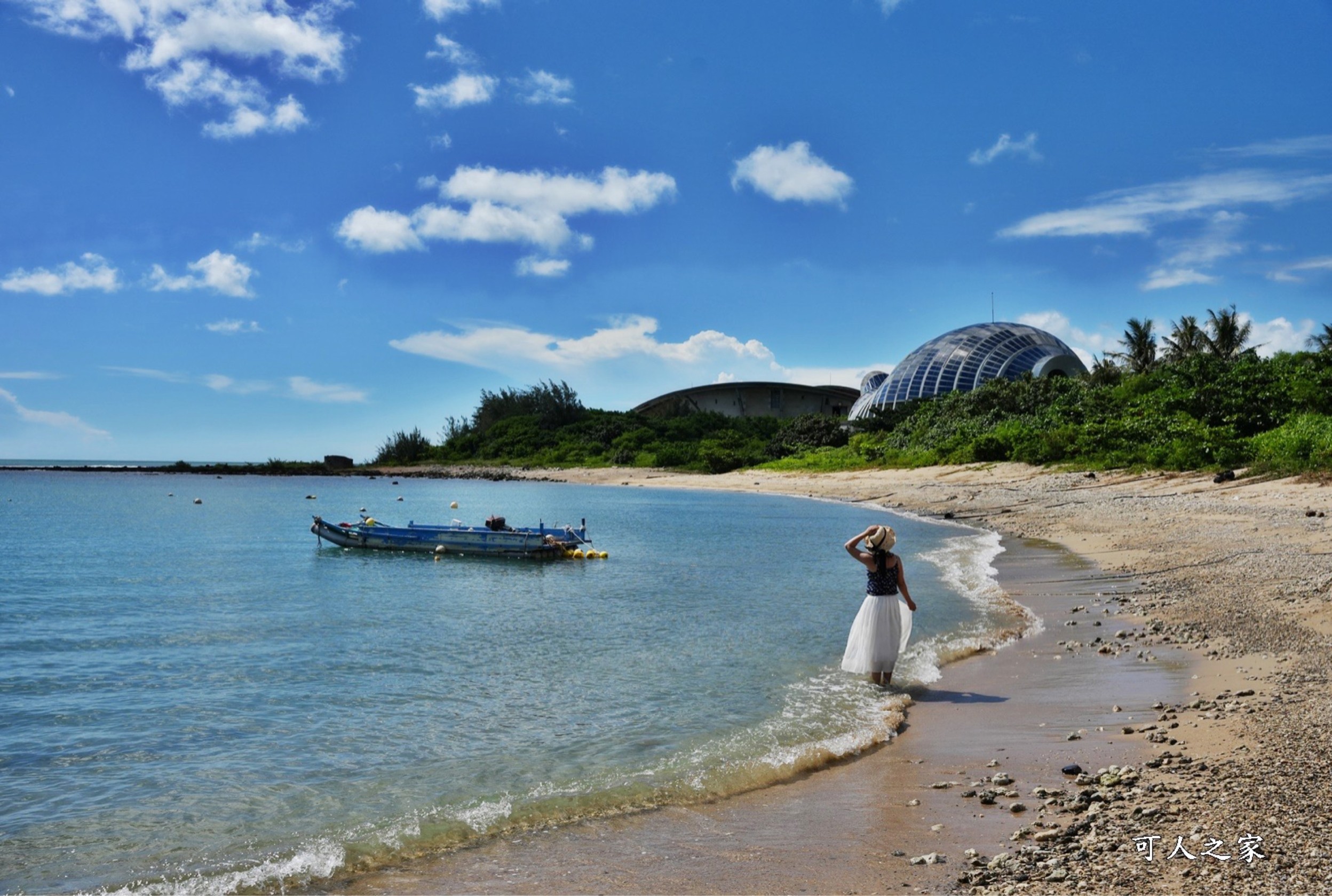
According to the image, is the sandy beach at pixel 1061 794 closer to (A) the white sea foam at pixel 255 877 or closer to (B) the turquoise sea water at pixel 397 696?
(A) the white sea foam at pixel 255 877

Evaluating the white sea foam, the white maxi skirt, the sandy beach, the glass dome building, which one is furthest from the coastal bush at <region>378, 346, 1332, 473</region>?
the white sea foam

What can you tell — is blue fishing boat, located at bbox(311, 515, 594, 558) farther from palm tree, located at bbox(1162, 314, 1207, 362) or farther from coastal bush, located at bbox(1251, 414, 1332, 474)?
palm tree, located at bbox(1162, 314, 1207, 362)

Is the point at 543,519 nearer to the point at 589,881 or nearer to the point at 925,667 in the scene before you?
the point at 925,667

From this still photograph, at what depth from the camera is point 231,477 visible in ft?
390

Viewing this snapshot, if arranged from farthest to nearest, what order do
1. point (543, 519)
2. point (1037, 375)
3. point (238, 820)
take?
point (1037, 375)
point (543, 519)
point (238, 820)

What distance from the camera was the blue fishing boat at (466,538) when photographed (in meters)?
26.5

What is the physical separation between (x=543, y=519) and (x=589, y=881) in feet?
125

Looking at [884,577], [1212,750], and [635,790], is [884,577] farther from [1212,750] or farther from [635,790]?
[635,790]

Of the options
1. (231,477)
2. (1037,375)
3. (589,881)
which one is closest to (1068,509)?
(589,881)

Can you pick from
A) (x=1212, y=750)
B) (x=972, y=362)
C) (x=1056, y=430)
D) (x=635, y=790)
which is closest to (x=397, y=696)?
(x=635, y=790)

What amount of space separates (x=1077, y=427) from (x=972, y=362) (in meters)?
39.3

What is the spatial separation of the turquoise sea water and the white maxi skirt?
0.44 meters

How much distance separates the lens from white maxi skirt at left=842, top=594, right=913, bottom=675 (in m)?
9.87

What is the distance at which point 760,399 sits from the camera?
119 metres
